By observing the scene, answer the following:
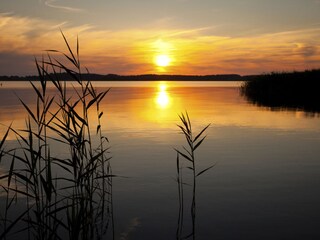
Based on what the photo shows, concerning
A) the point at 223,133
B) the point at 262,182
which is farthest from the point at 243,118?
the point at 262,182

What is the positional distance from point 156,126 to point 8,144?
720 cm

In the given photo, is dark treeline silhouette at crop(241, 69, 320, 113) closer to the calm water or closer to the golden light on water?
the golden light on water

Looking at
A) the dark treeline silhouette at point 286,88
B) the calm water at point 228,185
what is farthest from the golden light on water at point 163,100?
the calm water at point 228,185

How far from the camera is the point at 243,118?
19.4m

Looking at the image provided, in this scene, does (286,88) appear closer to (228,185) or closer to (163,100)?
(163,100)

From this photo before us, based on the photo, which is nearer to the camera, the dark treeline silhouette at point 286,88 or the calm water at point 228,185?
the calm water at point 228,185

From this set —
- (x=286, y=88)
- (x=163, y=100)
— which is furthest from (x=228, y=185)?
(x=163, y=100)

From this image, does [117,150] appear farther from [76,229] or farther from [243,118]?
[243,118]

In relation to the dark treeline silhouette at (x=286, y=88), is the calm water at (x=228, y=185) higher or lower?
lower

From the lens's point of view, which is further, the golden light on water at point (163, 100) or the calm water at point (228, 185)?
the golden light on water at point (163, 100)

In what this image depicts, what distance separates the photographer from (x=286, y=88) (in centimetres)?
3375

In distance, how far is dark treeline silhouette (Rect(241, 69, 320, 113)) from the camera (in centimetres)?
2975

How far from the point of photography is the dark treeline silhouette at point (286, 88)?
29.8m

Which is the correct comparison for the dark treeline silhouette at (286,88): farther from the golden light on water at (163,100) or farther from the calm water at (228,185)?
the calm water at (228,185)
